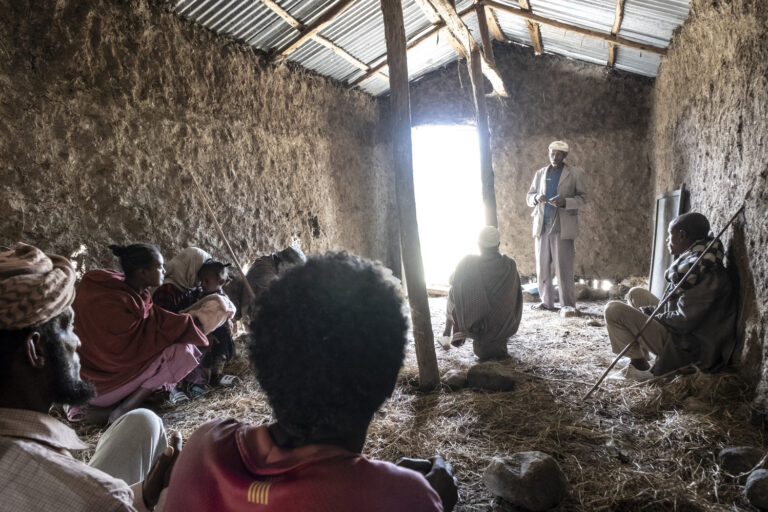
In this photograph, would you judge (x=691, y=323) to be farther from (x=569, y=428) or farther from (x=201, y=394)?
(x=201, y=394)

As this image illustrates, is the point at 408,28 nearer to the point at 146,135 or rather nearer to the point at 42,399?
the point at 146,135

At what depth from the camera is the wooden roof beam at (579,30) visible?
5633mm

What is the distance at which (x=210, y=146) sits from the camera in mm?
4918

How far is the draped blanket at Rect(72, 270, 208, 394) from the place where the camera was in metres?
3.03

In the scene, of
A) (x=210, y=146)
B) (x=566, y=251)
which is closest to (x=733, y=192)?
(x=566, y=251)

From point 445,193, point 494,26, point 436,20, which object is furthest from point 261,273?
point 445,193

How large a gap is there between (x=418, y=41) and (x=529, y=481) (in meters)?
6.38

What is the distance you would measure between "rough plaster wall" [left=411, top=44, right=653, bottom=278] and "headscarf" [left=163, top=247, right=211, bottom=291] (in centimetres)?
557

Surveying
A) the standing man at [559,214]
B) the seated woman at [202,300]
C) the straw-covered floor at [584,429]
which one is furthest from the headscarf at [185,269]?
the standing man at [559,214]

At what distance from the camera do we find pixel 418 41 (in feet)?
22.7

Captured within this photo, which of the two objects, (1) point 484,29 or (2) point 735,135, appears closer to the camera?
(2) point 735,135

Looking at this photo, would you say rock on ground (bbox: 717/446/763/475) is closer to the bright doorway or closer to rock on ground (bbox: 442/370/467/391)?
rock on ground (bbox: 442/370/467/391)

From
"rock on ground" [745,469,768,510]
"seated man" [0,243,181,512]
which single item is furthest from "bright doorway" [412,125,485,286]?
"seated man" [0,243,181,512]

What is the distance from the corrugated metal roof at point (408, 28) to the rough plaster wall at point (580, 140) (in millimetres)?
363
